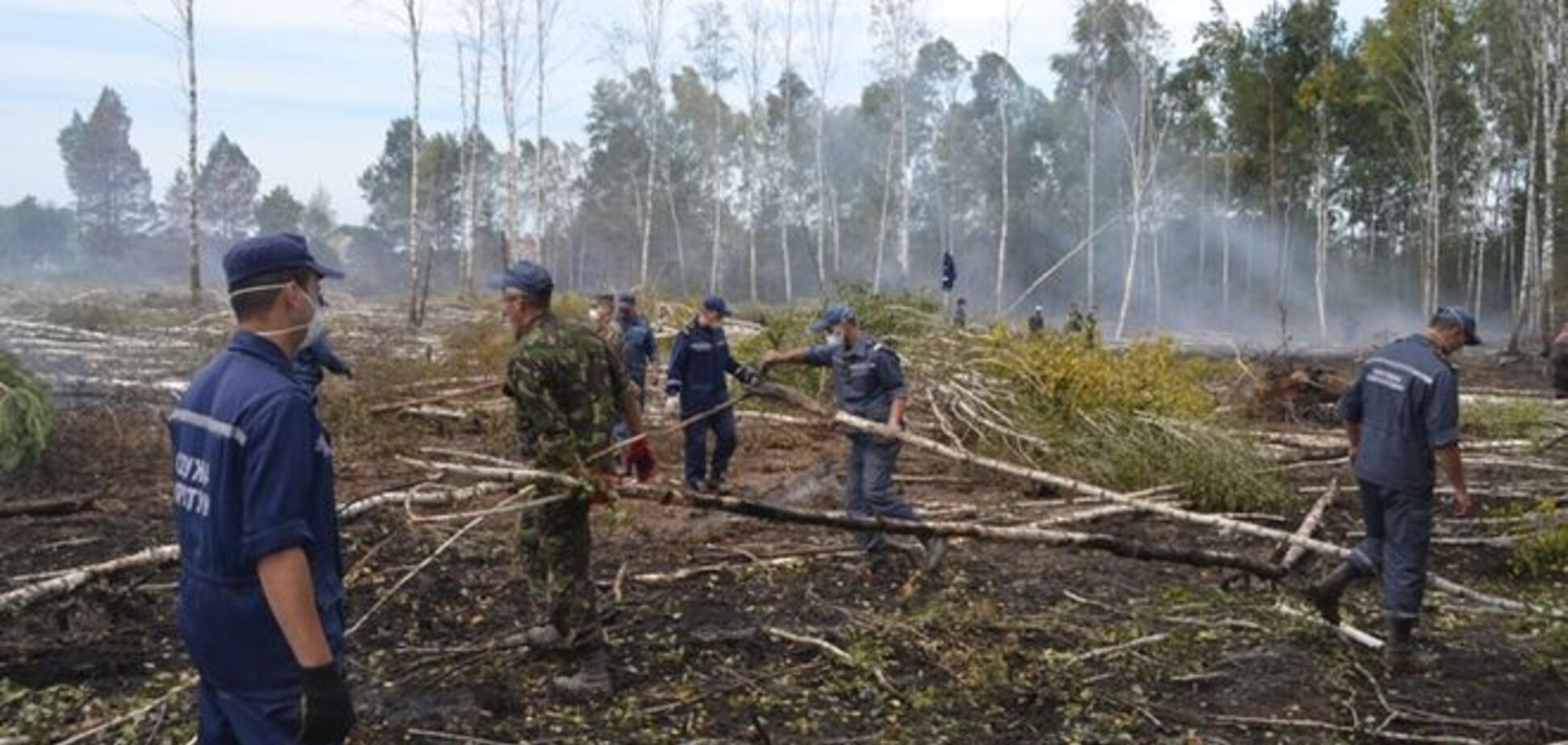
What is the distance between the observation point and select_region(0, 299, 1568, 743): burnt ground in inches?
195

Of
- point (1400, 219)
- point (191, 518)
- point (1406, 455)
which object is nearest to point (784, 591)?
point (1406, 455)

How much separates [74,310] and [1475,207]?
39.8 metres

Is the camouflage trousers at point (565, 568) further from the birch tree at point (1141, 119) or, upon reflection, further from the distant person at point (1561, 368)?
the birch tree at point (1141, 119)

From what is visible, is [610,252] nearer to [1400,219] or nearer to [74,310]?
[1400,219]

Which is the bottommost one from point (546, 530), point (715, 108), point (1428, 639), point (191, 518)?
point (1428, 639)

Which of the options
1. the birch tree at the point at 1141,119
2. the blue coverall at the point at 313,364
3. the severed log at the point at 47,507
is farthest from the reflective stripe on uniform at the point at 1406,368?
the birch tree at the point at 1141,119

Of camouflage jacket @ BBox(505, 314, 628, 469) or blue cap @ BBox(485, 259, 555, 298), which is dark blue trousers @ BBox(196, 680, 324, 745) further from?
blue cap @ BBox(485, 259, 555, 298)

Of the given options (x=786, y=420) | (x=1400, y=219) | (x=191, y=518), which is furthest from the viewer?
(x=1400, y=219)

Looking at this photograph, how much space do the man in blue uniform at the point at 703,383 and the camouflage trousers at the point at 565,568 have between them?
4.22m

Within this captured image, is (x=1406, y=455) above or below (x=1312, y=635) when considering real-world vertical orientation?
above

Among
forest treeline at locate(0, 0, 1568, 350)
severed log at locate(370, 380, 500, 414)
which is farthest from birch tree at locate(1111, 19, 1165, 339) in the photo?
severed log at locate(370, 380, 500, 414)

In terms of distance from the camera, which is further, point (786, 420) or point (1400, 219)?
point (1400, 219)

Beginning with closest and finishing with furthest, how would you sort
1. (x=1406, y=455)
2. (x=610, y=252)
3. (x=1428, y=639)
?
(x=1406, y=455) < (x=1428, y=639) < (x=610, y=252)

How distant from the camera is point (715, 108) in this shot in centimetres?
4644
